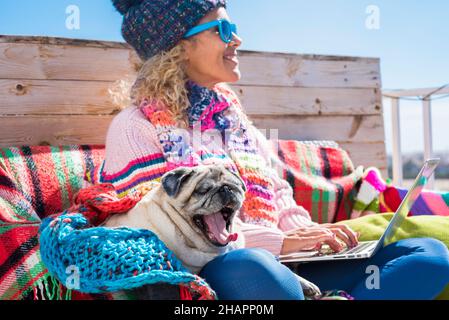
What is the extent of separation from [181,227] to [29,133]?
0.87 meters

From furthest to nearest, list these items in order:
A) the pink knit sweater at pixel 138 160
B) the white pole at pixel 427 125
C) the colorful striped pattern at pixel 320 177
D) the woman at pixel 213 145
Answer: the white pole at pixel 427 125 < the colorful striped pattern at pixel 320 177 < the pink knit sweater at pixel 138 160 < the woman at pixel 213 145

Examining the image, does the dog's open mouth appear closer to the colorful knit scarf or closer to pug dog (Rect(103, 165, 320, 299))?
pug dog (Rect(103, 165, 320, 299))

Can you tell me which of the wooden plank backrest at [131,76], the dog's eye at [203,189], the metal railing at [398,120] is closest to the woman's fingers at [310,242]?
the dog's eye at [203,189]

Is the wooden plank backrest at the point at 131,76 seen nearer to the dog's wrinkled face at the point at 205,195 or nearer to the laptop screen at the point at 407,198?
the dog's wrinkled face at the point at 205,195

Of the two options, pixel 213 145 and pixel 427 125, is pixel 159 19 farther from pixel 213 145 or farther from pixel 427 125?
pixel 427 125

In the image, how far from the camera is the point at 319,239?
1.45 m

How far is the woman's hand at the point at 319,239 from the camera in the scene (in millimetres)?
1458

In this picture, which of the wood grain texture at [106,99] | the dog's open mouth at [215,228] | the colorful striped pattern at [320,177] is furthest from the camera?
the colorful striped pattern at [320,177]

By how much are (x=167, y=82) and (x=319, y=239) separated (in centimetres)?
64

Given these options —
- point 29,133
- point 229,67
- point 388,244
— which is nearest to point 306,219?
point 388,244

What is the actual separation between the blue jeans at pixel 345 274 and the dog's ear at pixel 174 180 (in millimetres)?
173

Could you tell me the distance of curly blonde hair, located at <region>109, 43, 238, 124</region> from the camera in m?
1.60

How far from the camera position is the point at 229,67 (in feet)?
5.61

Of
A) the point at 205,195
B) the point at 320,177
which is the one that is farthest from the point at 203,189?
the point at 320,177
